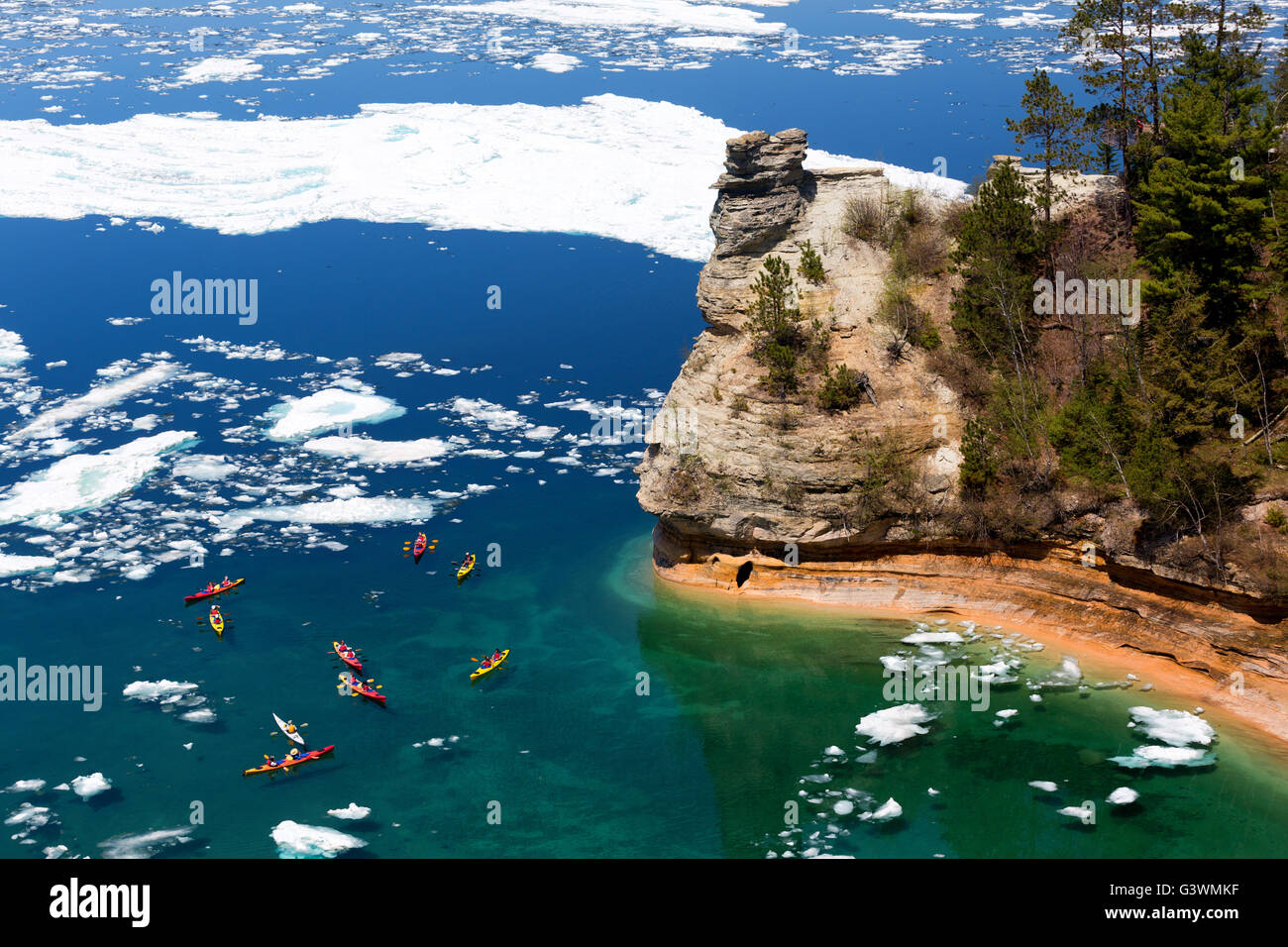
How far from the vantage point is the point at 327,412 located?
181ft

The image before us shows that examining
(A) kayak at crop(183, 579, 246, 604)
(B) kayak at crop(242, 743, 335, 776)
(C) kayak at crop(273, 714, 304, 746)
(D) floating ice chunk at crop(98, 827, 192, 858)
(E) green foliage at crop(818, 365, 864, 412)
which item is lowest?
(D) floating ice chunk at crop(98, 827, 192, 858)

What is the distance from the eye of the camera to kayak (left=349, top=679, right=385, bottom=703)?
3622 cm

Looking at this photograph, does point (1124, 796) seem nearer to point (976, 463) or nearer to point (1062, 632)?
point (1062, 632)

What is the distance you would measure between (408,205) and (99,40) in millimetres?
60192

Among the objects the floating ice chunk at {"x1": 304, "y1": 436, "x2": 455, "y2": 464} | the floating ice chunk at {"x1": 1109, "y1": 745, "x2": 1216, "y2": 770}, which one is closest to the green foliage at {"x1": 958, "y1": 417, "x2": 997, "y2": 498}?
the floating ice chunk at {"x1": 1109, "y1": 745, "x2": 1216, "y2": 770}

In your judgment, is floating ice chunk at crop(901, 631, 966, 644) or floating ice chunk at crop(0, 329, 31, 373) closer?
floating ice chunk at crop(901, 631, 966, 644)

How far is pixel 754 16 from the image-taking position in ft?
400

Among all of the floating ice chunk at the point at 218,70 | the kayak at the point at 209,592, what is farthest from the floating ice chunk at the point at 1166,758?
the floating ice chunk at the point at 218,70

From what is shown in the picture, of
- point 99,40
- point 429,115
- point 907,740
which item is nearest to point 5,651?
point 907,740

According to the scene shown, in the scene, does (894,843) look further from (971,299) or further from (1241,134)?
(1241,134)
